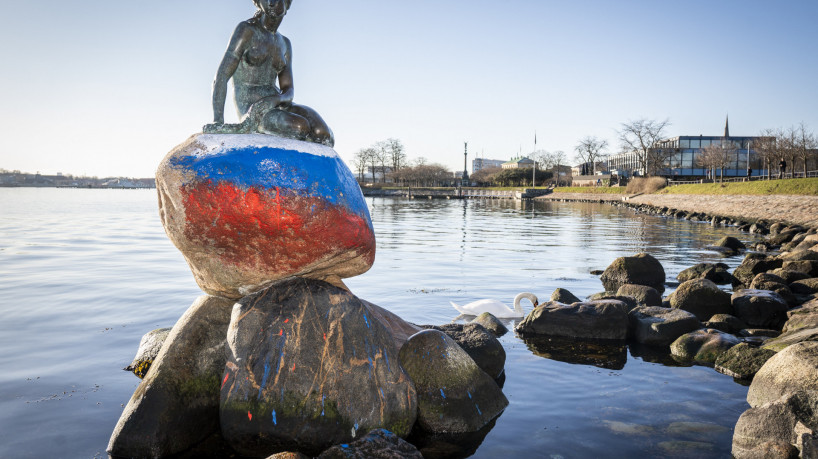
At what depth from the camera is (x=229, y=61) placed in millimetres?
7105

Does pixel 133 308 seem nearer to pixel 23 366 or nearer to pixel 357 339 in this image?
pixel 23 366

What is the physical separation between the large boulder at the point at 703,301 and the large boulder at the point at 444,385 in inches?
271

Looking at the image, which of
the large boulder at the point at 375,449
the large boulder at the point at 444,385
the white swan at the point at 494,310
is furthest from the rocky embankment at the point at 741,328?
the large boulder at the point at 375,449

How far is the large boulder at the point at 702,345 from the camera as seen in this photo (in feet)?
30.5

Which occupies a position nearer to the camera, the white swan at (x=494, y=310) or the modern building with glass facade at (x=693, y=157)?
the white swan at (x=494, y=310)

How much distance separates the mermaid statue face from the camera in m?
7.08

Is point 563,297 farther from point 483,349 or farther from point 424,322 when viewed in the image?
point 483,349

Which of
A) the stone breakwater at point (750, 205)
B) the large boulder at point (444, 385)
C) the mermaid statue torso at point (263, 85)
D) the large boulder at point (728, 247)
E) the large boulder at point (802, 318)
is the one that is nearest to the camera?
the large boulder at point (444, 385)

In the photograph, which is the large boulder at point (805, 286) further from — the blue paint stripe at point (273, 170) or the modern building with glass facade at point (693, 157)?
the modern building with glass facade at point (693, 157)

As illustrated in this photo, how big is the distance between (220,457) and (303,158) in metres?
3.27

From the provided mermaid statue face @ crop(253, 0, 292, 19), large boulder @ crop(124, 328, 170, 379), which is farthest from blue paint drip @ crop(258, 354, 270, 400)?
mermaid statue face @ crop(253, 0, 292, 19)

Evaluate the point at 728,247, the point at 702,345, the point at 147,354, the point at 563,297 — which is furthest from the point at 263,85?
the point at 728,247

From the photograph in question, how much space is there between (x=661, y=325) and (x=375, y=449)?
7029 millimetres

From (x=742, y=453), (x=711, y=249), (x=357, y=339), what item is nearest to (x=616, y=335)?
(x=742, y=453)
